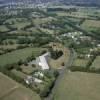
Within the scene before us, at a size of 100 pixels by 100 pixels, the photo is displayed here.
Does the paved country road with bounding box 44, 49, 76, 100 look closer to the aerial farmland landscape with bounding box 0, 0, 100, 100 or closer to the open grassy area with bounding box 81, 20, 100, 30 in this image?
the aerial farmland landscape with bounding box 0, 0, 100, 100

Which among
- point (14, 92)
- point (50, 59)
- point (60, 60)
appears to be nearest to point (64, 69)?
point (60, 60)

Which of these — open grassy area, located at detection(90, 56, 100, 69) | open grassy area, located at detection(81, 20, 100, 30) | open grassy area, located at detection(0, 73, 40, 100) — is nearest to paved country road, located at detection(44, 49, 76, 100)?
open grassy area, located at detection(0, 73, 40, 100)

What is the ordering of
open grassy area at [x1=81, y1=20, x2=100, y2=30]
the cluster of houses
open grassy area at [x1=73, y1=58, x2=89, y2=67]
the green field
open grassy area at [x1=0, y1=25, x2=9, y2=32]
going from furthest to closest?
open grassy area at [x1=81, y1=20, x2=100, y2=30] < open grassy area at [x1=0, y1=25, x2=9, y2=32] < the green field < open grassy area at [x1=73, y1=58, x2=89, y2=67] < the cluster of houses

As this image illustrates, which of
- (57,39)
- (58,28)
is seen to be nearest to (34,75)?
(57,39)

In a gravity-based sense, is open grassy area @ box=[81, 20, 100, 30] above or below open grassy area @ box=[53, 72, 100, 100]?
below

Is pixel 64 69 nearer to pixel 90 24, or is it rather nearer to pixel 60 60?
pixel 60 60

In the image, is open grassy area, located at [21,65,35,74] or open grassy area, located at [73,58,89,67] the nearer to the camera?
open grassy area, located at [21,65,35,74]
